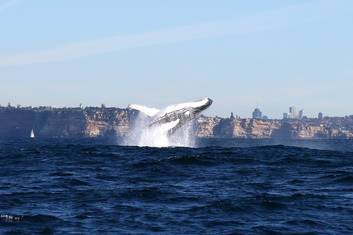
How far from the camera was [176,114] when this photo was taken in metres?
79.5

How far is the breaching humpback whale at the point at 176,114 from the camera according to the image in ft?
261

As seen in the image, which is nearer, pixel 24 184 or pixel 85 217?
pixel 85 217

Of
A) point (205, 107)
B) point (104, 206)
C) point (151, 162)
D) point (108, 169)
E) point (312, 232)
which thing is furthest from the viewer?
point (205, 107)

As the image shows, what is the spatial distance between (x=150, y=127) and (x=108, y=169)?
124 feet

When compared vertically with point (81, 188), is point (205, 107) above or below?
above

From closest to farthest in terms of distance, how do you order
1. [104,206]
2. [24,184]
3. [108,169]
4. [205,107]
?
1. [104,206]
2. [24,184]
3. [108,169]
4. [205,107]

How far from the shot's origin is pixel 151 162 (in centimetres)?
4822

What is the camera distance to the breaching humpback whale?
79.7 m

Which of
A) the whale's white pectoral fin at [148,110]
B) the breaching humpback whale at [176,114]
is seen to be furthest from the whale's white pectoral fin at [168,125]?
the whale's white pectoral fin at [148,110]

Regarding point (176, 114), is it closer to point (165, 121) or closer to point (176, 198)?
point (165, 121)

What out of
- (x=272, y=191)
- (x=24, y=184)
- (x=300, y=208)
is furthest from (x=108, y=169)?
(x=300, y=208)

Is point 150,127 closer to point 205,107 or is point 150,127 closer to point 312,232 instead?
point 205,107

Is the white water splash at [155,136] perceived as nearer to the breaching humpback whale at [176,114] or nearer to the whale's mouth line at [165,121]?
the whale's mouth line at [165,121]

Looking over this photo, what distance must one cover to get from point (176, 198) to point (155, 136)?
50.9 metres
